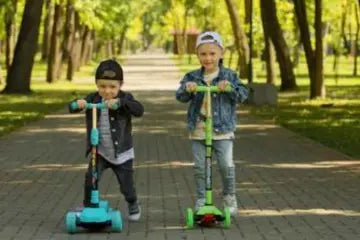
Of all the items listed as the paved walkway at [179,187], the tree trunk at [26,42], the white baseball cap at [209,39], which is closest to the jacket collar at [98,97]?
the white baseball cap at [209,39]

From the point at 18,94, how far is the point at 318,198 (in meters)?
23.1

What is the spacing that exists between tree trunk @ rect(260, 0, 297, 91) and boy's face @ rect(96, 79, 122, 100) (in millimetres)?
24702

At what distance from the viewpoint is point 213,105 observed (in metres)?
8.39

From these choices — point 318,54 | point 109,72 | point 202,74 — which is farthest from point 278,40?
point 109,72

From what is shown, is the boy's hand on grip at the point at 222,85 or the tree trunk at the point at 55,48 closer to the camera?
the boy's hand on grip at the point at 222,85

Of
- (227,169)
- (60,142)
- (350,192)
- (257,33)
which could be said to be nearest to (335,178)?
(350,192)

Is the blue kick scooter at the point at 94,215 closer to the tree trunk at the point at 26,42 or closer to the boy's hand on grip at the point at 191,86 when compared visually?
the boy's hand on grip at the point at 191,86

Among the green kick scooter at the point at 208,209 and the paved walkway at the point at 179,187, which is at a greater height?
the green kick scooter at the point at 208,209

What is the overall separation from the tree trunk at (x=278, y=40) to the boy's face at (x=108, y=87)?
24.7 metres

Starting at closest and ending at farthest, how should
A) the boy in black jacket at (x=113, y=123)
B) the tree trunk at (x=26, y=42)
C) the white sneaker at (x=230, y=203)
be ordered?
1. the boy in black jacket at (x=113, y=123)
2. the white sneaker at (x=230, y=203)
3. the tree trunk at (x=26, y=42)

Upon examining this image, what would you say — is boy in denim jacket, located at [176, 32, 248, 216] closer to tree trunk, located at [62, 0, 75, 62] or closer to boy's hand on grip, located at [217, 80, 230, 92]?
boy's hand on grip, located at [217, 80, 230, 92]

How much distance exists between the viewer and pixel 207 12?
70.9 m

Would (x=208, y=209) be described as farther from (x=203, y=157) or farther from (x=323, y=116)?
(x=323, y=116)

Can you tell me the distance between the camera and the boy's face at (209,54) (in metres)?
8.17
